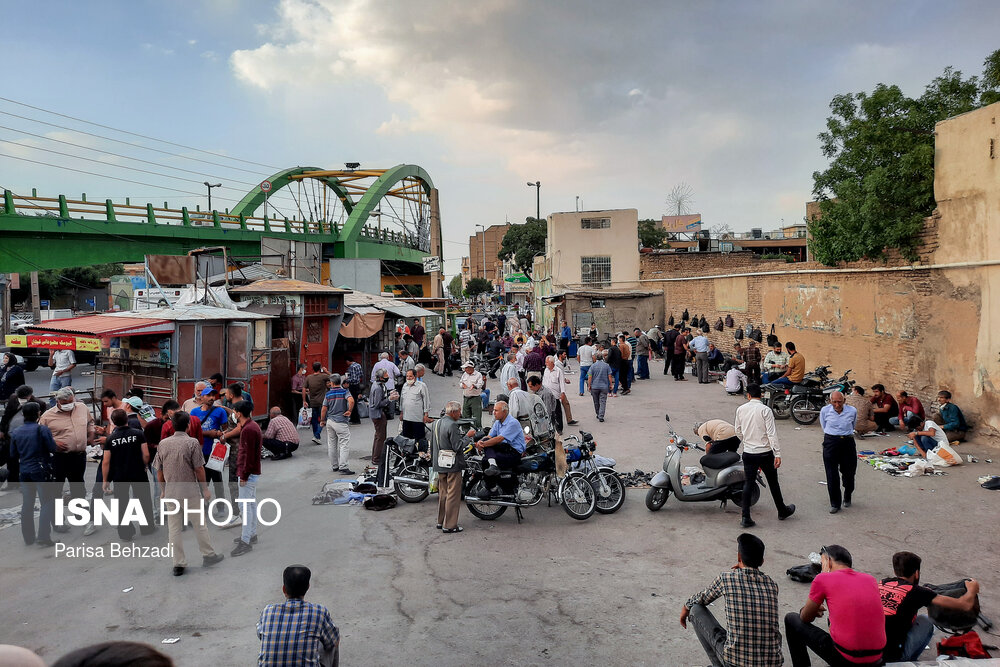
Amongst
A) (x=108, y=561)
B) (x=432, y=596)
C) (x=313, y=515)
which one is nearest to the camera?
(x=432, y=596)

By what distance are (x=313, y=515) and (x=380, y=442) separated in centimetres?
233

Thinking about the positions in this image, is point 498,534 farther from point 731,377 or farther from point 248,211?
point 248,211

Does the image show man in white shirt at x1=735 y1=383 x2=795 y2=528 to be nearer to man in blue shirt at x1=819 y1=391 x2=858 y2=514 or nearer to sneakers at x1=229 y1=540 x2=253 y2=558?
man in blue shirt at x1=819 y1=391 x2=858 y2=514

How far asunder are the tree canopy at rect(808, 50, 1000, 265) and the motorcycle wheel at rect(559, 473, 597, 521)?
367 inches

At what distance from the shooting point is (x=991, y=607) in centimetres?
590

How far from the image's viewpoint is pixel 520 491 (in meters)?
8.53

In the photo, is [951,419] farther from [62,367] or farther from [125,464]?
[62,367]

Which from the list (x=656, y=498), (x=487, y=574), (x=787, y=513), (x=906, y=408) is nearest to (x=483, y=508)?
(x=487, y=574)

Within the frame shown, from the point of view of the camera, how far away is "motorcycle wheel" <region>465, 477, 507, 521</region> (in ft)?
28.0

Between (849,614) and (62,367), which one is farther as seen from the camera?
(62,367)

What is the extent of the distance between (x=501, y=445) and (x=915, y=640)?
15.8ft

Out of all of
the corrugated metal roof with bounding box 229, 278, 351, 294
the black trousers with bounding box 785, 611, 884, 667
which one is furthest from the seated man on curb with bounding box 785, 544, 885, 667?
the corrugated metal roof with bounding box 229, 278, 351, 294

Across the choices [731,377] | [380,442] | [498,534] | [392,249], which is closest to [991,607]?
[498,534]

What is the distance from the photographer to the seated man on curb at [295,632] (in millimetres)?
3908
